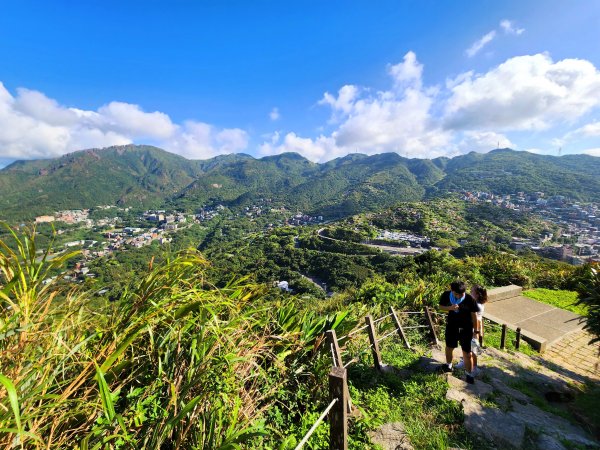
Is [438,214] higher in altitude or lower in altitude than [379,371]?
lower

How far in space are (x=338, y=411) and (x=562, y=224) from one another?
328 ft

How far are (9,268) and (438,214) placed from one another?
8163 cm

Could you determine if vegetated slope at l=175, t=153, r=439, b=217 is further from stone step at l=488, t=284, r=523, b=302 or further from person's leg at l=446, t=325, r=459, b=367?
person's leg at l=446, t=325, r=459, b=367

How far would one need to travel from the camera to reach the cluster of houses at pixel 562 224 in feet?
157

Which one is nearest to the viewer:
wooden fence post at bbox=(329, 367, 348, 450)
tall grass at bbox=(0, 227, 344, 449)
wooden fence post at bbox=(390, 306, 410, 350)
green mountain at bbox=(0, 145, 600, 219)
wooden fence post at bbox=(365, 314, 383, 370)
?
tall grass at bbox=(0, 227, 344, 449)

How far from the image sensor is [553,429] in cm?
283

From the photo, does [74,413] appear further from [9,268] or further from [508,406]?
[508,406]

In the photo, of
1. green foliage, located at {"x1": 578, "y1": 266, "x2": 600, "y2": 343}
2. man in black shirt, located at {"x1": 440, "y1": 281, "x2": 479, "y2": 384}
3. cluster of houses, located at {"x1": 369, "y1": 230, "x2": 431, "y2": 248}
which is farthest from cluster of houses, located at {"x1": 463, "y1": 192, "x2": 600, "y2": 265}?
man in black shirt, located at {"x1": 440, "y1": 281, "x2": 479, "y2": 384}

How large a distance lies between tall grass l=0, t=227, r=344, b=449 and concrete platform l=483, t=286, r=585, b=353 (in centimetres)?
681

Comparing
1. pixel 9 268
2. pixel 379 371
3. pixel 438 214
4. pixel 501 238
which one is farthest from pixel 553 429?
pixel 438 214

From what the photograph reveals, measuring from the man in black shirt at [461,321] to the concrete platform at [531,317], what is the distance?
10.5 feet

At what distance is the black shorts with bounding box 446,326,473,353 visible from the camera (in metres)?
3.79

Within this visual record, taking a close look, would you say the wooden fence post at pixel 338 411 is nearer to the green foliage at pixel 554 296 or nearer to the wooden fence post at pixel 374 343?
the wooden fence post at pixel 374 343

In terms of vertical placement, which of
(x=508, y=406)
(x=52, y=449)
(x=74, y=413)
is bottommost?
(x=508, y=406)
